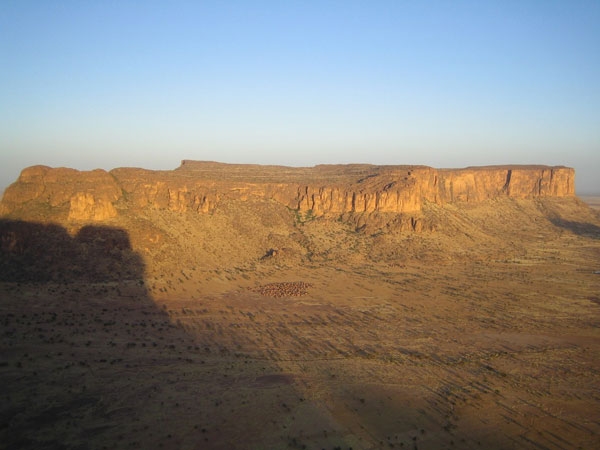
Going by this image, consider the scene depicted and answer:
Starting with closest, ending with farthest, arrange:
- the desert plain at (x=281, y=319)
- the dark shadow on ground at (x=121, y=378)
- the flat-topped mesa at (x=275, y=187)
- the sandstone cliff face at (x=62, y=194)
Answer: the dark shadow on ground at (x=121, y=378), the desert plain at (x=281, y=319), the sandstone cliff face at (x=62, y=194), the flat-topped mesa at (x=275, y=187)

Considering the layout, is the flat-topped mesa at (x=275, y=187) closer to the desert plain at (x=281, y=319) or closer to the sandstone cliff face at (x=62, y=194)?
the sandstone cliff face at (x=62, y=194)

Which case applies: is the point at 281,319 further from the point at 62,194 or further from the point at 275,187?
the point at 275,187

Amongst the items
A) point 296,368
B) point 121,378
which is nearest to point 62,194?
point 121,378

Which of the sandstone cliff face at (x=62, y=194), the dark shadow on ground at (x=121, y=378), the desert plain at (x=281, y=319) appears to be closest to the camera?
the dark shadow on ground at (x=121, y=378)

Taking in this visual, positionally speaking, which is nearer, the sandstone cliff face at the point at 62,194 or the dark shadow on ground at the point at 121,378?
the dark shadow on ground at the point at 121,378

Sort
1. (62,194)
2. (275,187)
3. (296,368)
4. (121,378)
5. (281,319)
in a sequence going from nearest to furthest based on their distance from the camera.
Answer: (121,378)
(296,368)
(281,319)
(62,194)
(275,187)

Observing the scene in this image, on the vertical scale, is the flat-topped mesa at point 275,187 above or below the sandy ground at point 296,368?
above

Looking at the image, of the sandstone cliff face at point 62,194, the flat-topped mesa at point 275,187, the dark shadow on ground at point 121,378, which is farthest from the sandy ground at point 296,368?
the flat-topped mesa at point 275,187
